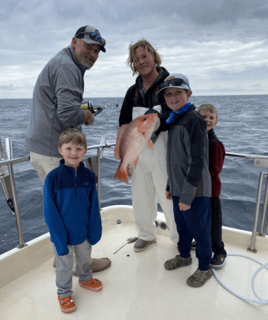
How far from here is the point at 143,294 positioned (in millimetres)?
2139

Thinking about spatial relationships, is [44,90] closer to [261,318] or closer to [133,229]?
[133,229]

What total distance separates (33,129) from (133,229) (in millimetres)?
1780

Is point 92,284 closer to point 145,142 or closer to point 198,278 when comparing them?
point 198,278

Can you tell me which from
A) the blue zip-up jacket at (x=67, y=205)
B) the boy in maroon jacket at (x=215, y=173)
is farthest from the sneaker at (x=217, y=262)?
the blue zip-up jacket at (x=67, y=205)

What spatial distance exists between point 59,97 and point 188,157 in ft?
3.56

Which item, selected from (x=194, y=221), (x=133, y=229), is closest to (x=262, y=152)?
(x=133, y=229)

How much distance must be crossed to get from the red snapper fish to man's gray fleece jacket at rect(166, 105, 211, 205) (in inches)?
7.2

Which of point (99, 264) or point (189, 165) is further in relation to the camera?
point (99, 264)

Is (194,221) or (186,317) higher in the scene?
(194,221)

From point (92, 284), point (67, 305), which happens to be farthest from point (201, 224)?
point (67, 305)

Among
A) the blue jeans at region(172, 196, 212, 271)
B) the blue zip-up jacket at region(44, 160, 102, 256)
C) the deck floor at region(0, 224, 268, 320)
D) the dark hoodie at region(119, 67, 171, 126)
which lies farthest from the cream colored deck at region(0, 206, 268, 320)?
the dark hoodie at region(119, 67, 171, 126)

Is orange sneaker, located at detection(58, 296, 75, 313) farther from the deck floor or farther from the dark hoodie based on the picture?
the dark hoodie

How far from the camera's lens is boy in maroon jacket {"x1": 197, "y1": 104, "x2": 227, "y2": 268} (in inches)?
87.7

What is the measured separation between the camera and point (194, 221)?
2111mm
